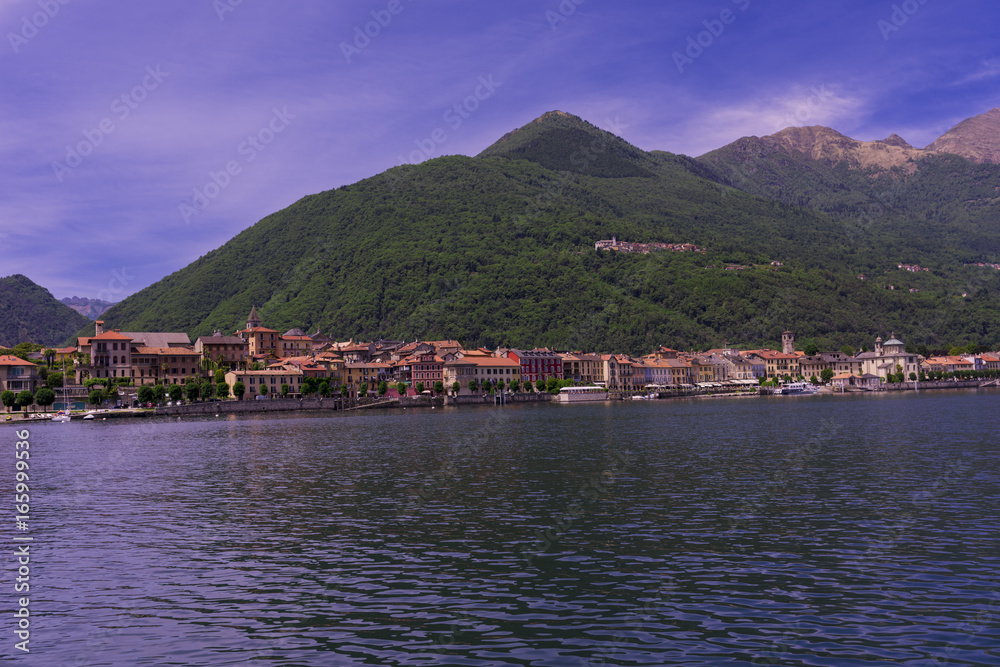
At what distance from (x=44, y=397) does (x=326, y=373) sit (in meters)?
51.4

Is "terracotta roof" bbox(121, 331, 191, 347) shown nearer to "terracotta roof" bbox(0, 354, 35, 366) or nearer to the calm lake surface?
"terracotta roof" bbox(0, 354, 35, 366)

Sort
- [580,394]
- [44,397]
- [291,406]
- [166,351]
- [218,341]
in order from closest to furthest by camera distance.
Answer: [44,397] < [291,406] < [166,351] < [580,394] < [218,341]

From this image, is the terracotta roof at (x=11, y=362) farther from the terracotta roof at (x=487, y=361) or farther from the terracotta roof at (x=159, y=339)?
the terracotta roof at (x=487, y=361)

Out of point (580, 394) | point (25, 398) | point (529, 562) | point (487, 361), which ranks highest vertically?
point (487, 361)

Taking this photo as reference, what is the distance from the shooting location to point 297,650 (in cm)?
1478

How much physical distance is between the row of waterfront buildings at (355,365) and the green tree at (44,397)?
9406 millimetres

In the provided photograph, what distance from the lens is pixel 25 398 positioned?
11238cm

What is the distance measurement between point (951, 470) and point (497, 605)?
27.9m

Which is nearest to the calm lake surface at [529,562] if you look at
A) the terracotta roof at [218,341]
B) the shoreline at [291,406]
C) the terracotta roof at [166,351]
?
the shoreline at [291,406]

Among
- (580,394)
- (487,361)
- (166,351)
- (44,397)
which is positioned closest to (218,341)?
(166,351)

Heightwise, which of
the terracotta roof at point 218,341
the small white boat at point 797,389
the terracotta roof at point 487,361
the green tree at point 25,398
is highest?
the terracotta roof at point 218,341

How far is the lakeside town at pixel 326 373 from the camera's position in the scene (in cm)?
12500

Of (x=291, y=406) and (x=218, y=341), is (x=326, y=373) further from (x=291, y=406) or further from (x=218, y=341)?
(x=218, y=341)

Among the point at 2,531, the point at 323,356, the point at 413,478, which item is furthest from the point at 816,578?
the point at 323,356
